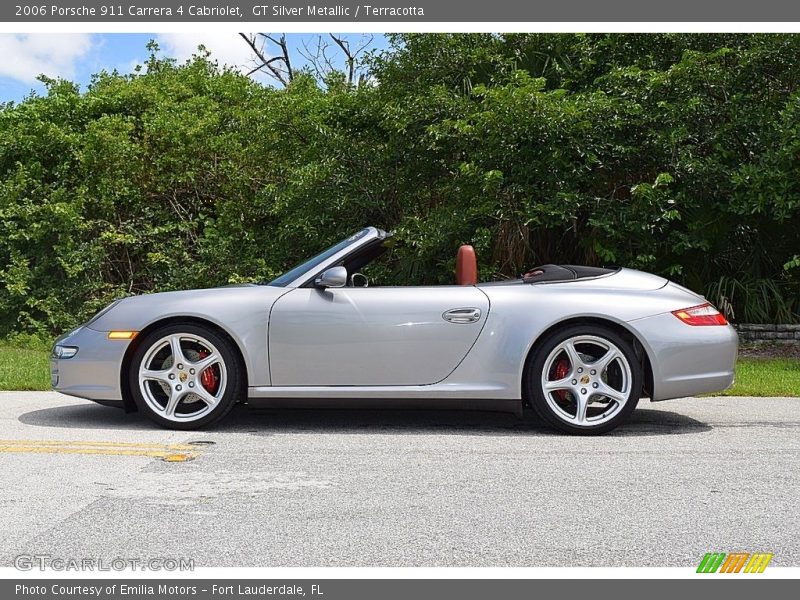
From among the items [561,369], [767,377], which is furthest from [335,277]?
[767,377]

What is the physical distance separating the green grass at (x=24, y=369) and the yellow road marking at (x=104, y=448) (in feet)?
9.40

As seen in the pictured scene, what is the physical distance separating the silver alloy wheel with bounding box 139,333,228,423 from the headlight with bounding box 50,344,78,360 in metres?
0.49

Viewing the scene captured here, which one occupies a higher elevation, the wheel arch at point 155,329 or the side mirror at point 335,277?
the side mirror at point 335,277

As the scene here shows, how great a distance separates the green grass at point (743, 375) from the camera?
8703 millimetres

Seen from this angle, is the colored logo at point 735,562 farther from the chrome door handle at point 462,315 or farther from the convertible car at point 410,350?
the chrome door handle at point 462,315

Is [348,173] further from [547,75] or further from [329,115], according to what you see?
[547,75]

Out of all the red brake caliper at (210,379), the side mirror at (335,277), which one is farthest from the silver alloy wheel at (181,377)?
the side mirror at (335,277)

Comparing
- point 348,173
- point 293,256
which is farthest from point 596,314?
point 293,256

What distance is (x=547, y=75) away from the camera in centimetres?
1372

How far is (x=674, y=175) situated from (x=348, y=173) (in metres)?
4.41

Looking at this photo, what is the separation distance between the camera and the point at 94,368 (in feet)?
21.4

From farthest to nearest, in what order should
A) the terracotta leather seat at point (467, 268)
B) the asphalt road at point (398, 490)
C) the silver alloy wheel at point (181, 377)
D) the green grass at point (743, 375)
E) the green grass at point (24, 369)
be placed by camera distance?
1. the green grass at point (24, 369)
2. the green grass at point (743, 375)
3. the terracotta leather seat at point (467, 268)
4. the silver alloy wheel at point (181, 377)
5. the asphalt road at point (398, 490)


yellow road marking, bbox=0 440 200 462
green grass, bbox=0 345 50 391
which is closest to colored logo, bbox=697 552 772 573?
yellow road marking, bbox=0 440 200 462

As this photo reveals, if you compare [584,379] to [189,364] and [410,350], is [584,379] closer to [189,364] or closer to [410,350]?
[410,350]
